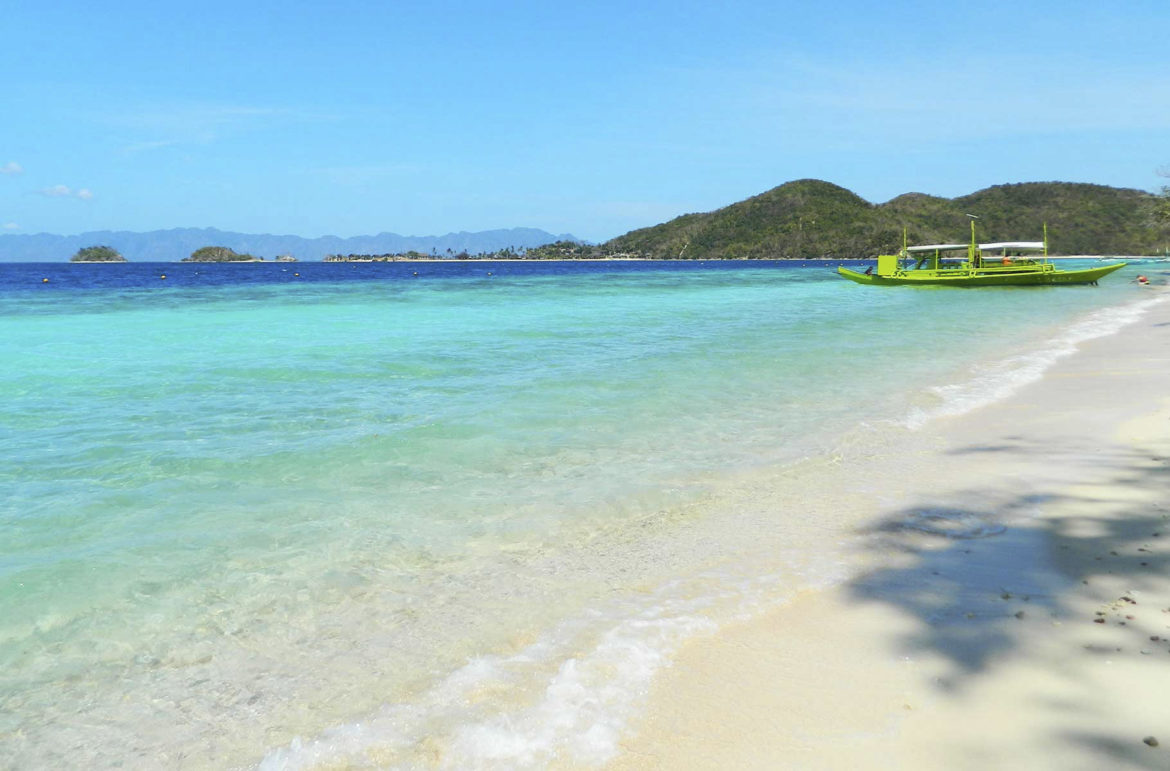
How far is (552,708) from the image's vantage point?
3275mm

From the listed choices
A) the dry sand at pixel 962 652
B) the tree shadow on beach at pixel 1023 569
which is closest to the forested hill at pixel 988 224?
the tree shadow on beach at pixel 1023 569

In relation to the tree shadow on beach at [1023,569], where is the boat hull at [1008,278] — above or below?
above

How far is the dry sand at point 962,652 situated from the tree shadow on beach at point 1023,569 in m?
0.01

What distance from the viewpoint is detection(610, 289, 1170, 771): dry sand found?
2883 mm

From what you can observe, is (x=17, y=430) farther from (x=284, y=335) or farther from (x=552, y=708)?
(x=284, y=335)

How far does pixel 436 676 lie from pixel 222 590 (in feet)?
6.32

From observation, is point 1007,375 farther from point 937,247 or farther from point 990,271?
point 990,271

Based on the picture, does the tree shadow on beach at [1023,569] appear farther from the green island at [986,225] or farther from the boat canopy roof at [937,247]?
the green island at [986,225]

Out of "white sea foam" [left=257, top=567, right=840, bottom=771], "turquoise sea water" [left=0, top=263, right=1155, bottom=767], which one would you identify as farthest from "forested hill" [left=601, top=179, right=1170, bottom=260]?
"white sea foam" [left=257, top=567, right=840, bottom=771]

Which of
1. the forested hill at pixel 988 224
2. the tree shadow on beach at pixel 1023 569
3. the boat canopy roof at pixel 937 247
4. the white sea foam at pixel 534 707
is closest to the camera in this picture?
the white sea foam at pixel 534 707

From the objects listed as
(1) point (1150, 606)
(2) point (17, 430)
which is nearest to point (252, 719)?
(1) point (1150, 606)

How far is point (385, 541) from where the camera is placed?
18.1 ft

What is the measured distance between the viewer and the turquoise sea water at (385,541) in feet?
11.0

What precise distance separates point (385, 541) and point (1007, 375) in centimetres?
1131
